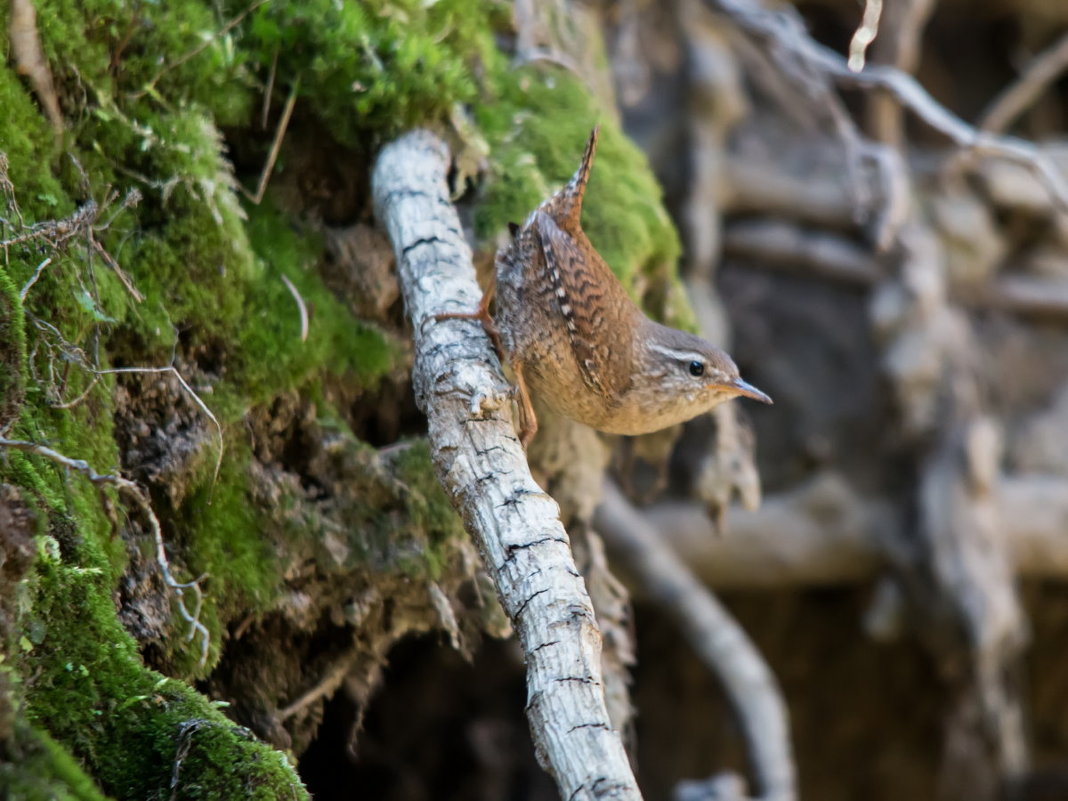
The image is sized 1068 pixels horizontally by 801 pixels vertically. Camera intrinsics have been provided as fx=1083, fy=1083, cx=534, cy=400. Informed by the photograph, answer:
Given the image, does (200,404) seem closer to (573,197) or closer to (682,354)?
(573,197)

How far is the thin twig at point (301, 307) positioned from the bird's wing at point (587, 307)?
656mm

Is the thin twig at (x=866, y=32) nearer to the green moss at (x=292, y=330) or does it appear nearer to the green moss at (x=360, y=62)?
the green moss at (x=360, y=62)

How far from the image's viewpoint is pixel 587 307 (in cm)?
301

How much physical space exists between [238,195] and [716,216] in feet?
12.1

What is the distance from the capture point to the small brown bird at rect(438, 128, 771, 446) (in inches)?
114

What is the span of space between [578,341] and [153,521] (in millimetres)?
1271

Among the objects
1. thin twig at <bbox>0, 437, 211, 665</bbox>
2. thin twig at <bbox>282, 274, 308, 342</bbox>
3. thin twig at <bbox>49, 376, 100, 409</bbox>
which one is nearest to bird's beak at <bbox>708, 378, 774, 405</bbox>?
thin twig at <bbox>282, 274, 308, 342</bbox>

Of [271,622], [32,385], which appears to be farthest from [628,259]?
[32,385]

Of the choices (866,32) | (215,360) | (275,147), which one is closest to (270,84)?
(275,147)

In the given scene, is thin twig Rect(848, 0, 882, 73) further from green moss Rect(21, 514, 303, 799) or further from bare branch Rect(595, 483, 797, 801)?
bare branch Rect(595, 483, 797, 801)

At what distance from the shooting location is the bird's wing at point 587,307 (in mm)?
2934

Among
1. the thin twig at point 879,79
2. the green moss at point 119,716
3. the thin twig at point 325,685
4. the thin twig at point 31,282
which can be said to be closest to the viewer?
the green moss at point 119,716

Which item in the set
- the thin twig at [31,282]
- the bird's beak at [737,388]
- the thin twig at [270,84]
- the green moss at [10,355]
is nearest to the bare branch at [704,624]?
the bird's beak at [737,388]

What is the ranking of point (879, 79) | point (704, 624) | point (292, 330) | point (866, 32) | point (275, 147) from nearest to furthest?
1. point (866, 32)
2. point (292, 330)
3. point (275, 147)
4. point (879, 79)
5. point (704, 624)
